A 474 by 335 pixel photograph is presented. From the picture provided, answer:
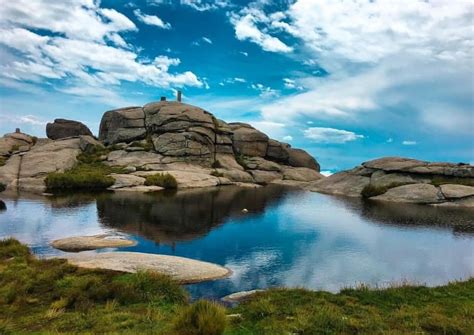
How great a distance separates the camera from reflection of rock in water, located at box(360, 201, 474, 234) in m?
48.8

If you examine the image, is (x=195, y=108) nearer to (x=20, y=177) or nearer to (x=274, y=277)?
(x=20, y=177)

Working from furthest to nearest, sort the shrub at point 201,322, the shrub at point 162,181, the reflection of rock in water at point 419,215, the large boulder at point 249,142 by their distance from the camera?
1. the large boulder at point 249,142
2. the shrub at point 162,181
3. the reflection of rock in water at point 419,215
4. the shrub at point 201,322

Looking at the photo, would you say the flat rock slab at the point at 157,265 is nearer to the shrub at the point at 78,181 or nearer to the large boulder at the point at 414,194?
the shrub at the point at 78,181

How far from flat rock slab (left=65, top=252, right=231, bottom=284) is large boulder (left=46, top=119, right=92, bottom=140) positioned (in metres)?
94.9

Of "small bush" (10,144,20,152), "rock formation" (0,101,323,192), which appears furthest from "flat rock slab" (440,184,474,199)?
"small bush" (10,144,20,152)

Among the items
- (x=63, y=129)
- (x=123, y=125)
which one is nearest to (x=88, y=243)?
(x=123, y=125)

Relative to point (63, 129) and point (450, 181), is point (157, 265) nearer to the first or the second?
point (450, 181)

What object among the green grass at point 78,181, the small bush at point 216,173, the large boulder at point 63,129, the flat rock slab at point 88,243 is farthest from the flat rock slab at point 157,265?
the large boulder at point 63,129

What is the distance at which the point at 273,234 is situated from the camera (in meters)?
40.0

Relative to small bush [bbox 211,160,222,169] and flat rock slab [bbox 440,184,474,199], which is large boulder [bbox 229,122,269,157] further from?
flat rock slab [bbox 440,184,474,199]

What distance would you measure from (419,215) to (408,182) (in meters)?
24.0

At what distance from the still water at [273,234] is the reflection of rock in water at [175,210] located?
13cm

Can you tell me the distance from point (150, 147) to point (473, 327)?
88.5m

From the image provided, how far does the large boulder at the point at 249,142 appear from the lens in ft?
378
